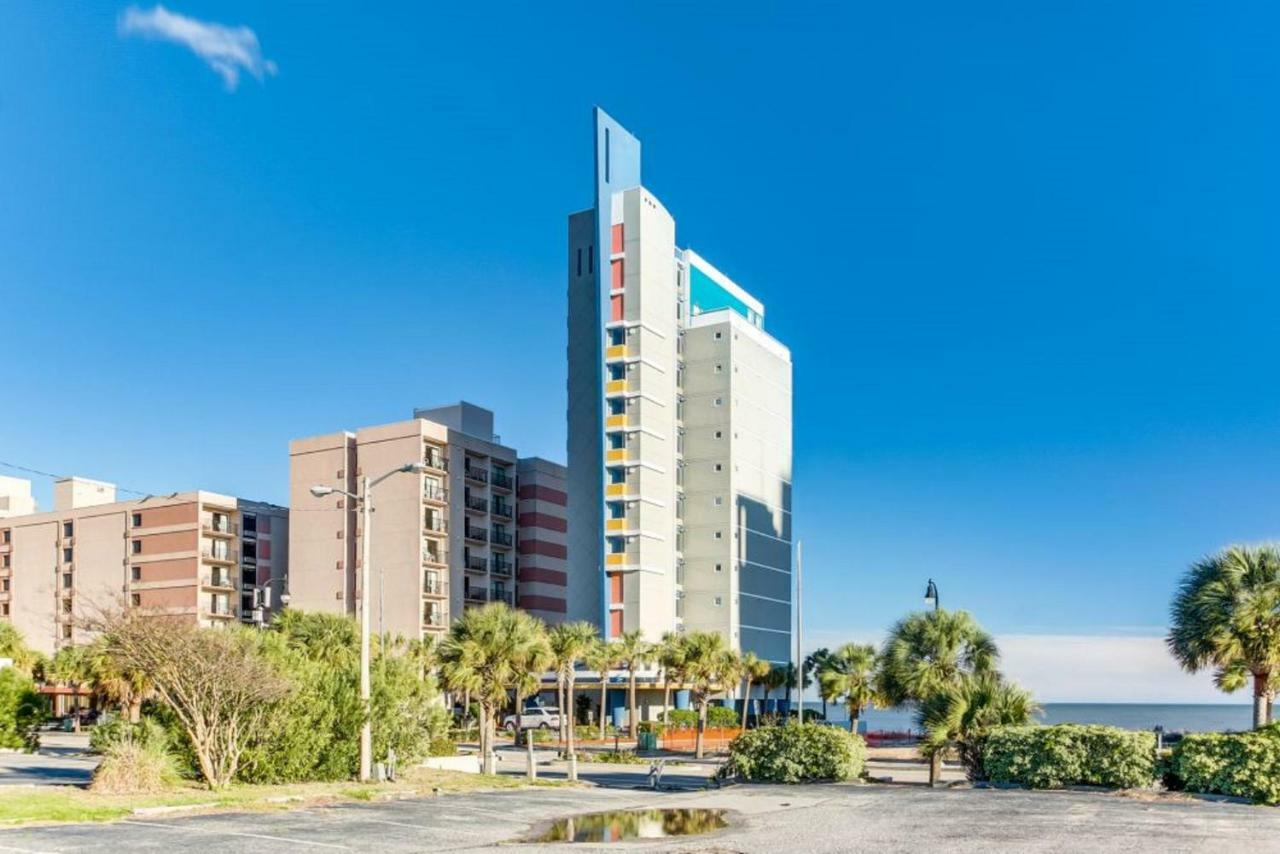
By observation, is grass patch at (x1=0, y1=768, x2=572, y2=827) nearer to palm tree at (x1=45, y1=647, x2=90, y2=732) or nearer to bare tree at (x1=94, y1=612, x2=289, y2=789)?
bare tree at (x1=94, y1=612, x2=289, y2=789)

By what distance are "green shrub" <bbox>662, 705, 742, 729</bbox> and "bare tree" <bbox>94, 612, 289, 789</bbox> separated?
53.4 m

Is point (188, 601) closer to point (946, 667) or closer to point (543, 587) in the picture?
point (543, 587)

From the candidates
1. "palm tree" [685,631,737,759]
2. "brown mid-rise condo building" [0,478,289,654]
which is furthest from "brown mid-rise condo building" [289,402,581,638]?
"palm tree" [685,631,737,759]

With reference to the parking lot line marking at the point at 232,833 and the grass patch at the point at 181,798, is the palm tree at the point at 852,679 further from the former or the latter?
the parking lot line marking at the point at 232,833

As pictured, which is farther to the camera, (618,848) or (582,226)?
(582,226)

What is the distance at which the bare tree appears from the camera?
90.6 feet

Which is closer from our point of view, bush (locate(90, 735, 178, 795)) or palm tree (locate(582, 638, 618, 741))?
bush (locate(90, 735, 178, 795))

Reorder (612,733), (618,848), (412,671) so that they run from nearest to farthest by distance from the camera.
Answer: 1. (618,848)
2. (412,671)
3. (612,733)

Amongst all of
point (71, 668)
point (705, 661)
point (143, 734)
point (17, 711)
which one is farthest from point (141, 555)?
point (143, 734)

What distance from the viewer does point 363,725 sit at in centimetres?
3070

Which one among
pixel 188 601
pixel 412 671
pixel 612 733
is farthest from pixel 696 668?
pixel 188 601

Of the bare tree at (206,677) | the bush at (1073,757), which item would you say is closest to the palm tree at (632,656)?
the bush at (1073,757)

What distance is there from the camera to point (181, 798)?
25.5 meters

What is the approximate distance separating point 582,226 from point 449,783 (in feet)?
227
